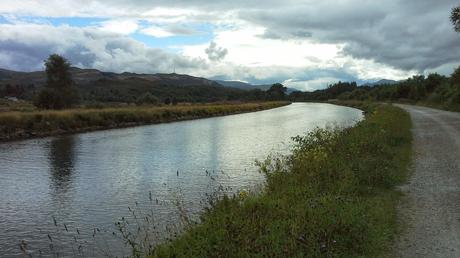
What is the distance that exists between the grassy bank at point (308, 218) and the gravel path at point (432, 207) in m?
0.33

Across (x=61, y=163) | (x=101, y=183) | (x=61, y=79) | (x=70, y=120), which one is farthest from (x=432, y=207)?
(x=61, y=79)

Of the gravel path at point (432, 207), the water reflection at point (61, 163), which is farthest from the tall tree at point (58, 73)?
the gravel path at point (432, 207)

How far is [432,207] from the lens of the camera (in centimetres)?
990

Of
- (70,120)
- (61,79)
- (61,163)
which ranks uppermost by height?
(61,79)

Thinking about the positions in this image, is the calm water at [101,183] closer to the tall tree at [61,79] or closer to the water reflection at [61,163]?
the water reflection at [61,163]

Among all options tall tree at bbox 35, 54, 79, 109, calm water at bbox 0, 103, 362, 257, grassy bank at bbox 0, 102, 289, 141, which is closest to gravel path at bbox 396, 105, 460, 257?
calm water at bbox 0, 103, 362, 257

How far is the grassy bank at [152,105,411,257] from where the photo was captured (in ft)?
23.4

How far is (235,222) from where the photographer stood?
8.20 metres

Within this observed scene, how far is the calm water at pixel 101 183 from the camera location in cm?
1144

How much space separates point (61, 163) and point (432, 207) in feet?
61.5

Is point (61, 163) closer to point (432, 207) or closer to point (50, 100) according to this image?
point (432, 207)

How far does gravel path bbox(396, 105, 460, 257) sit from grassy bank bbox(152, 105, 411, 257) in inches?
13.0

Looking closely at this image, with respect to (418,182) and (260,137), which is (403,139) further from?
(260,137)

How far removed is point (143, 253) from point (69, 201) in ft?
22.4
